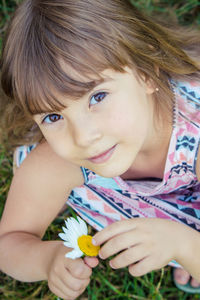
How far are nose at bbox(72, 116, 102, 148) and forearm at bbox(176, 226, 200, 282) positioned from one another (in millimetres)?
372

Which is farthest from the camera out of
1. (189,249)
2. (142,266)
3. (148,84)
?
(148,84)

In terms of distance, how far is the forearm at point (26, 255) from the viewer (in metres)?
1.45

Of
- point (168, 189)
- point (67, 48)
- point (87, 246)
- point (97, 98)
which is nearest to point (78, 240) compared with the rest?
point (87, 246)

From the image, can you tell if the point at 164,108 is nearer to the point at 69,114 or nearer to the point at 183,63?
the point at 183,63

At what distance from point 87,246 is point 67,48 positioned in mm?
515

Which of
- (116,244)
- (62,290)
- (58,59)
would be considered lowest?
(62,290)

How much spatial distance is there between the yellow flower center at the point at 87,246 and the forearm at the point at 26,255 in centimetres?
32

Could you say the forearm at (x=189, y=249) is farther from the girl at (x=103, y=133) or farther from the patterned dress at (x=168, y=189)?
the patterned dress at (x=168, y=189)

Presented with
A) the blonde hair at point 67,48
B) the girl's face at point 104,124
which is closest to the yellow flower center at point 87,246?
the girl's face at point 104,124

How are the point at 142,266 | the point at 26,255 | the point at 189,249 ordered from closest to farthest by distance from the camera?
the point at 142,266
the point at 189,249
the point at 26,255

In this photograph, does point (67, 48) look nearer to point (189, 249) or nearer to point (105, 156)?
point (105, 156)

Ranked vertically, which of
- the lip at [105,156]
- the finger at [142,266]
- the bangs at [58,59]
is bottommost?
the finger at [142,266]

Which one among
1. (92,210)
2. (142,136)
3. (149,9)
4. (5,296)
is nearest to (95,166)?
(142,136)

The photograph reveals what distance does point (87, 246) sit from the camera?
1097 millimetres
